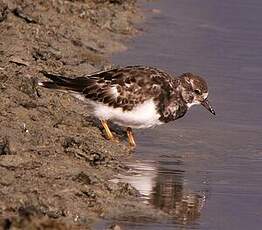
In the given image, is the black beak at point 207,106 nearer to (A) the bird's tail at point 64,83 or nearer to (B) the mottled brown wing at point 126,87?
(B) the mottled brown wing at point 126,87

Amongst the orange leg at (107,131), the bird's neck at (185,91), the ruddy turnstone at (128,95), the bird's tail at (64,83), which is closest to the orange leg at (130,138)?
the ruddy turnstone at (128,95)

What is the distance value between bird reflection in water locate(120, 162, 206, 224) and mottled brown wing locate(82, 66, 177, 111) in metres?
0.80

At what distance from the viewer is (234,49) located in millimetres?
13078

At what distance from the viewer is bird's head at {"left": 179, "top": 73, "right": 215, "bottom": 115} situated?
9.55 meters

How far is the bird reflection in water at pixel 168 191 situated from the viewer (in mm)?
7062

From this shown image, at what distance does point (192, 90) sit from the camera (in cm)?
965

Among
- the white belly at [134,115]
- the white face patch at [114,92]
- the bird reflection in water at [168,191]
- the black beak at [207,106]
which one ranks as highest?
the black beak at [207,106]

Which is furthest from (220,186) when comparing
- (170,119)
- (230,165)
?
(170,119)

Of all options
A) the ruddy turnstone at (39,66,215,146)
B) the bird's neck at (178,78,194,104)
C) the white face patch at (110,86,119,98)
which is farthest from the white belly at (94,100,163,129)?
the bird's neck at (178,78,194,104)

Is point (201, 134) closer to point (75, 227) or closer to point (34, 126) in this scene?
point (34, 126)

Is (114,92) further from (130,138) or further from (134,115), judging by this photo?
(130,138)

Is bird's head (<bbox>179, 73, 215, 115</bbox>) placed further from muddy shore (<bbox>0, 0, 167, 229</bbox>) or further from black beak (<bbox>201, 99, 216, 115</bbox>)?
muddy shore (<bbox>0, 0, 167, 229</bbox>)

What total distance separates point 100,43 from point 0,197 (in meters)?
6.15

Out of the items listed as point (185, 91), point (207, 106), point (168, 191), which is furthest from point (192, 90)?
point (168, 191)
